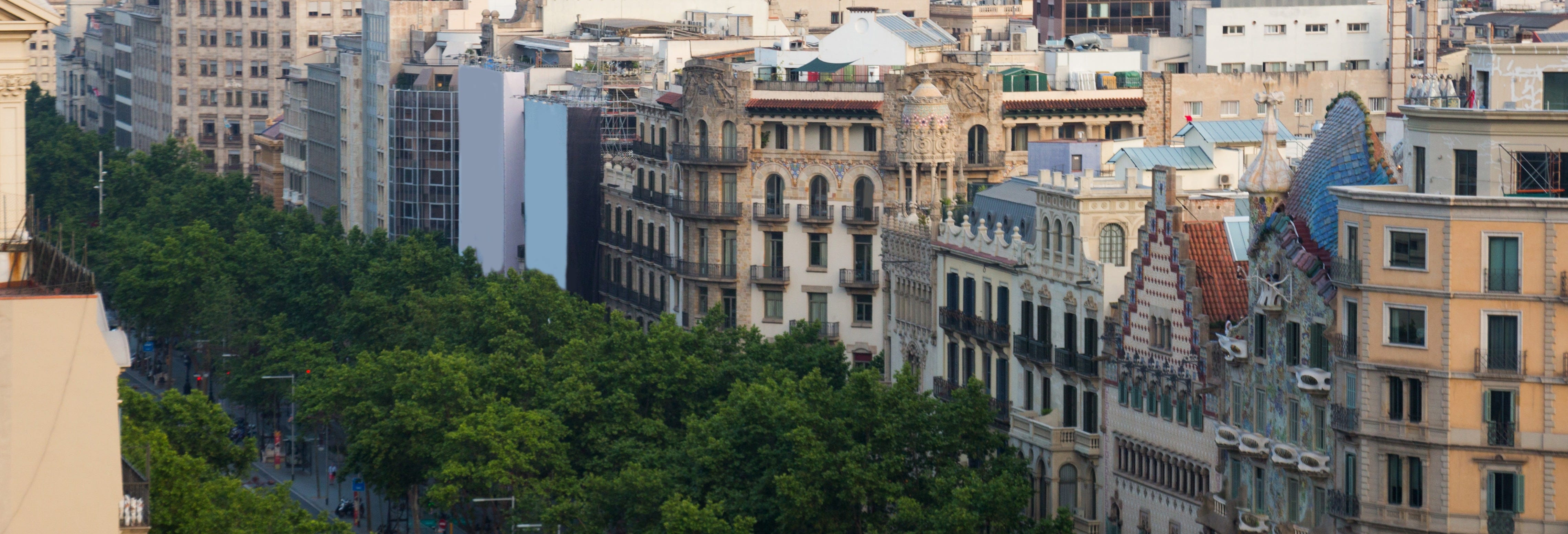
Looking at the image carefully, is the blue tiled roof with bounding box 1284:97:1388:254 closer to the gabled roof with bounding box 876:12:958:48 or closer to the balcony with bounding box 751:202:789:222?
the balcony with bounding box 751:202:789:222

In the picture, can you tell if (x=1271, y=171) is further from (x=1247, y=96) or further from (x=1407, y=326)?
(x=1247, y=96)

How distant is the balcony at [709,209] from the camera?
16675cm

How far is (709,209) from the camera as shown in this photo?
168 meters

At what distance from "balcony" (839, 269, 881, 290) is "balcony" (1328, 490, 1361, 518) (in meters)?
71.2

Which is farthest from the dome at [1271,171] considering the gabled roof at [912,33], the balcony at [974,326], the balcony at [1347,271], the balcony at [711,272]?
the balcony at [711,272]

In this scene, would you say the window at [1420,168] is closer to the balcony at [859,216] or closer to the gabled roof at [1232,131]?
the gabled roof at [1232,131]

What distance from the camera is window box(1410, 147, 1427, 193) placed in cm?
8988

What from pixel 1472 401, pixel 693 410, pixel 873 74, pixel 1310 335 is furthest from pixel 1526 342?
pixel 873 74

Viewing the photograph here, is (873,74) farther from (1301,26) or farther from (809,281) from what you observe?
(1301,26)

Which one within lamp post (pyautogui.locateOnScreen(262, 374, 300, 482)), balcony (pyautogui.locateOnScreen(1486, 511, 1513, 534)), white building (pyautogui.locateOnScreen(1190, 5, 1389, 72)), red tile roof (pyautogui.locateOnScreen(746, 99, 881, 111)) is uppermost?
white building (pyautogui.locateOnScreen(1190, 5, 1389, 72))

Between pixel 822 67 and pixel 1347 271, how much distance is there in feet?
254

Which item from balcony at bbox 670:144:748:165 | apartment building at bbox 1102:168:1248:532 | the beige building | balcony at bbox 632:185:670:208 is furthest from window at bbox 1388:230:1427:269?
balcony at bbox 632:185:670:208

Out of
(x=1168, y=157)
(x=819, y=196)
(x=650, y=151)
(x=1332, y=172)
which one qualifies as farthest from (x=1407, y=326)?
(x=650, y=151)

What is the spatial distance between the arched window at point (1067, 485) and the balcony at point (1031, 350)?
4269 mm
